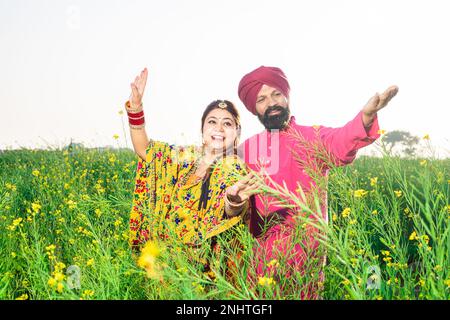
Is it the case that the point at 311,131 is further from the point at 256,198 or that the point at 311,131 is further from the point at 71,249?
the point at 71,249

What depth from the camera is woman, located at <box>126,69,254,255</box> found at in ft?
8.43

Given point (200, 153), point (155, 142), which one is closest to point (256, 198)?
point (200, 153)

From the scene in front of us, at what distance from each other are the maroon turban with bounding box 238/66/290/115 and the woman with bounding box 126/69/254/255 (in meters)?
0.09

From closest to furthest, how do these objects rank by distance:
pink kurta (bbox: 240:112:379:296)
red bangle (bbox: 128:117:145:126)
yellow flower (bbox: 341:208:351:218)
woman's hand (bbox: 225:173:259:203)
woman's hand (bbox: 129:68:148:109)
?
yellow flower (bbox: 341:208:351:218), woman's hand (bbox: 225:173:259:203), pink kurta (bbox: 240:112:379:296), woman's hand (bbox: 129:68:148:109), red bangle (bbox: 128:117:145:126)

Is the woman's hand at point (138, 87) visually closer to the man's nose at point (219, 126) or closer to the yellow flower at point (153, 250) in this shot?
the man's nose at point (219, 126)

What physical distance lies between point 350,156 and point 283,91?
0.50 meters

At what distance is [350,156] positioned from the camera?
2.48 metres

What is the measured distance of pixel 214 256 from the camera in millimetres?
2465

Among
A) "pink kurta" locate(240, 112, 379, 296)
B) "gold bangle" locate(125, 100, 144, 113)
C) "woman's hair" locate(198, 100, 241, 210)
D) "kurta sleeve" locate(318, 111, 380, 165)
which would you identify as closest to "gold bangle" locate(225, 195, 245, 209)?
"pink kurta" locate(240, 112, 379, 296)

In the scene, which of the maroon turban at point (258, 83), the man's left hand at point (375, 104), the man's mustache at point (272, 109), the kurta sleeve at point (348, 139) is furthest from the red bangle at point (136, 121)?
the man's left hand at point (375, 104)

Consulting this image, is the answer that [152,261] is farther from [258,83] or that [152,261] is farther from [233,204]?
[258,83]

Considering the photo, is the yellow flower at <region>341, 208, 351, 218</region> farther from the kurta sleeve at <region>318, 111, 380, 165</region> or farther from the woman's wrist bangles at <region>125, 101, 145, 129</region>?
the woman's wrist bangles at <region>125, 101, 145, 129</region>

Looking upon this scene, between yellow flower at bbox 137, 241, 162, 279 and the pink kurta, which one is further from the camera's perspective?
the pink kurta
